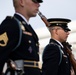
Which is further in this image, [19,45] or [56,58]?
[56,58]

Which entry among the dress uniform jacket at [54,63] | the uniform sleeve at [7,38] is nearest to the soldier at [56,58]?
the dress uniform jacket at [54,63]

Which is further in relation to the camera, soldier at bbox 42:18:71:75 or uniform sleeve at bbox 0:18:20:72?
soldier at bbox 42:18:71:75

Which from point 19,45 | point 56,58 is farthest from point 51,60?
point 19,45

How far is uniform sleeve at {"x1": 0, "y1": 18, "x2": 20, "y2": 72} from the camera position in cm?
409

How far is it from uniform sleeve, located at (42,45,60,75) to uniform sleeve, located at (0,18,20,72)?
1.62 metres

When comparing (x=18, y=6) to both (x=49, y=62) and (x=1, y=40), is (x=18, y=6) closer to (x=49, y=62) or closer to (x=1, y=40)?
(x=1, y=40)

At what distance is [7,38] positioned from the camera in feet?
13.6

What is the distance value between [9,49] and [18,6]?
1.74ft

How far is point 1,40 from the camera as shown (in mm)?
4152

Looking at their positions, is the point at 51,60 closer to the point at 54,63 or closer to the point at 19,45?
the point at 54,63

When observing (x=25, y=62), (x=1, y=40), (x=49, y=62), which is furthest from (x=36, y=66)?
(x=49, y=62)

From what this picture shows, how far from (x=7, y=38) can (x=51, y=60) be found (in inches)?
67.2

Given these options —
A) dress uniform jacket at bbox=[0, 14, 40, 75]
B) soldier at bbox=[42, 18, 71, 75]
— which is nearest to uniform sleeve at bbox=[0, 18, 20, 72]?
dress uniform jacket at bbox=[0, 14, 40, 75]

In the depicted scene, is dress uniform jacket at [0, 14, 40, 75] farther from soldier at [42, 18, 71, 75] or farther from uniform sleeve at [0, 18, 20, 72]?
soldier at [42, 18, 71, 75]
